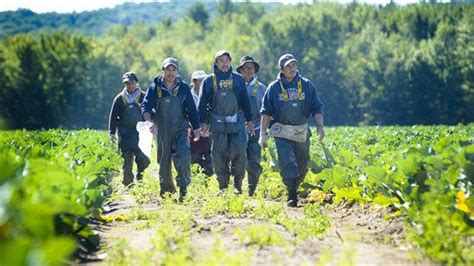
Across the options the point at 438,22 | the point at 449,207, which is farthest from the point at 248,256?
the point at 438,22

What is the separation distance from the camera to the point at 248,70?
36.7 feet

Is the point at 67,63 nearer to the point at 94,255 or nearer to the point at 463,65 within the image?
the point at 463,65

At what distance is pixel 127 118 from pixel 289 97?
3.61m

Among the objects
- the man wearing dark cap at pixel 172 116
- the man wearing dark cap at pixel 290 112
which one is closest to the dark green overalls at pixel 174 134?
the man wearing dark cap at pixel 172 116

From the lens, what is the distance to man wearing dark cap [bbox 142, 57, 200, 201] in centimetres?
952

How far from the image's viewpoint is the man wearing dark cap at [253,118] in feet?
35.3

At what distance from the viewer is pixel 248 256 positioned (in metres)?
4.66

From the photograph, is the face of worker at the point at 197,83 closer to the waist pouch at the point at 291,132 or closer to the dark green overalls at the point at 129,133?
the dark green overalls at the point at 129,133

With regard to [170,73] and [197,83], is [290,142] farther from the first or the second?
[197,83]

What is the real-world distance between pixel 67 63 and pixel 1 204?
205 ft

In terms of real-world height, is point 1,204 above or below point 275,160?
above

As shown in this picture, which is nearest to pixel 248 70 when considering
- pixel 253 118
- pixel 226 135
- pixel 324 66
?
pixel 253 118

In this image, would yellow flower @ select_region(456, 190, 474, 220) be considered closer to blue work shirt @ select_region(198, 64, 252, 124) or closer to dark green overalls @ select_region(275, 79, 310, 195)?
dark green overalls @ select_region(275, 79, 310, 195)

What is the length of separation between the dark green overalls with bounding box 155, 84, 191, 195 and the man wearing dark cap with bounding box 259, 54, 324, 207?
1.12 m
